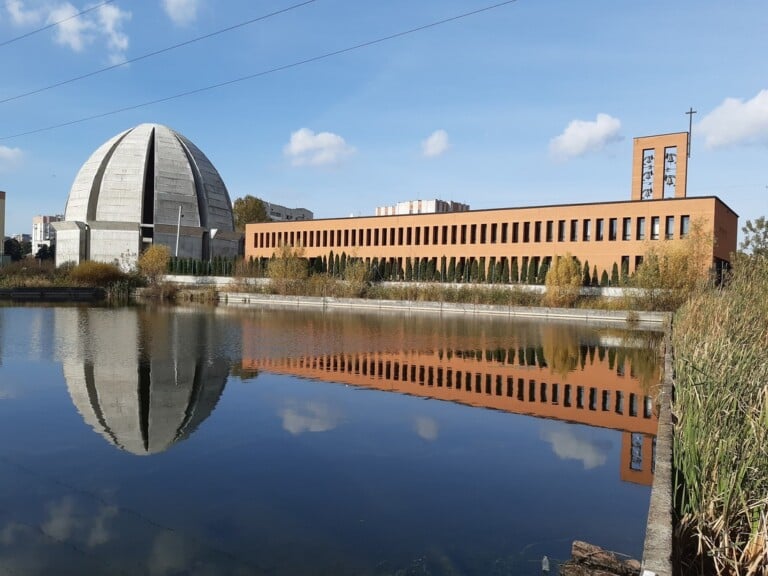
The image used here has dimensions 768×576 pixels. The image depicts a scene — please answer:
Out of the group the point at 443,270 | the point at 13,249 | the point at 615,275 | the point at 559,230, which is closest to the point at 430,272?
the point at 443,270

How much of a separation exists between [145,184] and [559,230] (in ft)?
149

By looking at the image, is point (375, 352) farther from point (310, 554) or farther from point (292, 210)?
point (292, 210)

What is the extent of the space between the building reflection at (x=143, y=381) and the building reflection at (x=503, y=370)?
1.53 m

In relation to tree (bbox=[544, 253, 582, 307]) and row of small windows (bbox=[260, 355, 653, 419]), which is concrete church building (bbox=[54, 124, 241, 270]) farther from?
row of small windows (bbox=[260, 355, 653, 419])

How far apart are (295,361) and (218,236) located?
60.2 metres

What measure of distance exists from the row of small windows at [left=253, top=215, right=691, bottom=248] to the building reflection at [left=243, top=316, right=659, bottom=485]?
766 inches

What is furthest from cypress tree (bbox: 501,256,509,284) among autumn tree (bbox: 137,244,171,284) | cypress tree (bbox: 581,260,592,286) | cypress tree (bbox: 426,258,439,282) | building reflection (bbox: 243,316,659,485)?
autumn tree (bbox: 137,244,171,284)

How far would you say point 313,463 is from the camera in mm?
6805

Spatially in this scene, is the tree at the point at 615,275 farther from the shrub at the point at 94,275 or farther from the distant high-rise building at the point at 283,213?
the distant high-rise building at the point at 283,213

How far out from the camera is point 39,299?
40.6 meters

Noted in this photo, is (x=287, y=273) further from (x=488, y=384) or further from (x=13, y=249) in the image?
(x=13, y=249)

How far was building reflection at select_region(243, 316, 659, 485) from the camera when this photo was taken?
961 centimetres

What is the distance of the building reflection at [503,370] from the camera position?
31.5 feet

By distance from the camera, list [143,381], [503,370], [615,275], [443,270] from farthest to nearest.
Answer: [443,270]
[615,275]
[503,370]
[143,381]
